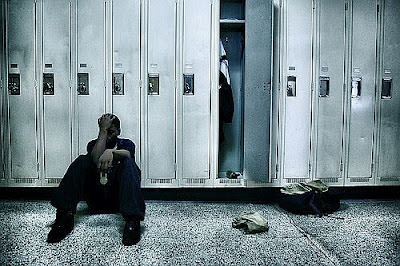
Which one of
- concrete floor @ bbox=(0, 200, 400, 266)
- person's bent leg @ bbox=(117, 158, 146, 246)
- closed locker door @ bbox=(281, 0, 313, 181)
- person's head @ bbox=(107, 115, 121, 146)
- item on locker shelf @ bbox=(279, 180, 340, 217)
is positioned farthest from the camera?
closed locker door @ bbox=(281, 0, 313, 181)

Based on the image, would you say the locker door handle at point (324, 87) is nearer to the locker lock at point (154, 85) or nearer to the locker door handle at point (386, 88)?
the locker door handle at point (386, 88)

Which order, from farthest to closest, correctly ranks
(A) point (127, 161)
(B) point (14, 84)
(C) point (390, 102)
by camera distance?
(C) point (390, 102), (B) point (14, 84), (A) point (127, 161)

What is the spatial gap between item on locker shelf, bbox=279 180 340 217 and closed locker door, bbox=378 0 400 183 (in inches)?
32.6

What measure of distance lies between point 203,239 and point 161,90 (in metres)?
1.65

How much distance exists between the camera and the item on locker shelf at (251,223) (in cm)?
302

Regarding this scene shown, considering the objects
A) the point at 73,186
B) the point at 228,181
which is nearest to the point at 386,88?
the point at 228,181

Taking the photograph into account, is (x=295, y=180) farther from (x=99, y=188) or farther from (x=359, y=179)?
(x=99, y=188)

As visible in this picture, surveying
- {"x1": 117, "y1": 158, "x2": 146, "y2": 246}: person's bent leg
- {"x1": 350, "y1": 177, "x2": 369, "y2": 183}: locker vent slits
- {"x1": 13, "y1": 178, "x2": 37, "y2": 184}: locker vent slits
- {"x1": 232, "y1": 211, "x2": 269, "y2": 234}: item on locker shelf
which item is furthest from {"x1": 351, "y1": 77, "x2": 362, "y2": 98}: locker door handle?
{"x1": 13, "y1": 178, "x2": 37, "y2": 184}: locker vent slits

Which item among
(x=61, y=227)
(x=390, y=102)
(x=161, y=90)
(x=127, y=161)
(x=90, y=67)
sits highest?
(x=90, y=67)

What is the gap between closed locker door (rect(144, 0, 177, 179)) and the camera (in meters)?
3.81

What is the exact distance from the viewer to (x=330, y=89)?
398cm

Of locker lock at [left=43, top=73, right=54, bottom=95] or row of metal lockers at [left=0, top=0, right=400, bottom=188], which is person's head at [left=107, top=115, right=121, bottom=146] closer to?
row of metal lockers at [left=0, top=0, right=400, bottom=188]

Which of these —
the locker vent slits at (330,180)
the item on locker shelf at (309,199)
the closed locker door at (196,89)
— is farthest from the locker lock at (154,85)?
the locker vent slits at (330,180)

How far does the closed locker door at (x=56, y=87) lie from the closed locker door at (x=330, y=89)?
2.62 meters
